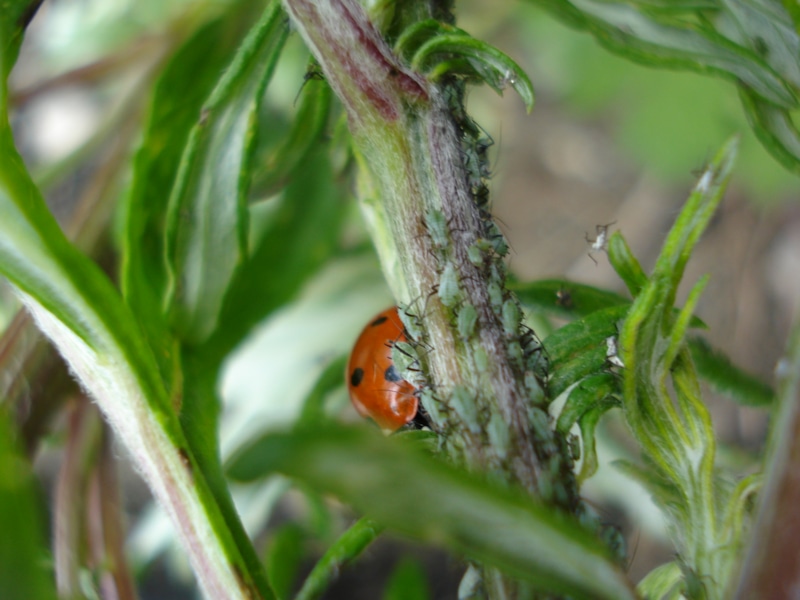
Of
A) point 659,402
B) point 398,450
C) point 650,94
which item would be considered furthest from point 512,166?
point 398,450

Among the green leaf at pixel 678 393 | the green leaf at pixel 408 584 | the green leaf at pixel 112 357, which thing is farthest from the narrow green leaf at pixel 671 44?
the green leaf at pixel 408 584

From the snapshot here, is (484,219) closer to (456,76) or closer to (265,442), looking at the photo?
(456,76)

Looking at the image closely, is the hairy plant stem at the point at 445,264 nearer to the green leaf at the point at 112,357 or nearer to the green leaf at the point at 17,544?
the green leaf at the point at 112,357

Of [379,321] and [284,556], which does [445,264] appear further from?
[284,556]

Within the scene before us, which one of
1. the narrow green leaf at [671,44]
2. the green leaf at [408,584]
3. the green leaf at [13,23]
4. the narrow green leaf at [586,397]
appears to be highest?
the green leaf at [13,23]

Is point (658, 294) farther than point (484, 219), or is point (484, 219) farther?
point (484, 219)

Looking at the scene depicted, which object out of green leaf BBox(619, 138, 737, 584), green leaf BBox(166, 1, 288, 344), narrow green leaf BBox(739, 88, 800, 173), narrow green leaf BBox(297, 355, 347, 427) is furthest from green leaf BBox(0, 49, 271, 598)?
narrow green leaf BBox(739, 88, 800, 173)

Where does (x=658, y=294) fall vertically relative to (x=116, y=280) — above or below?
below
